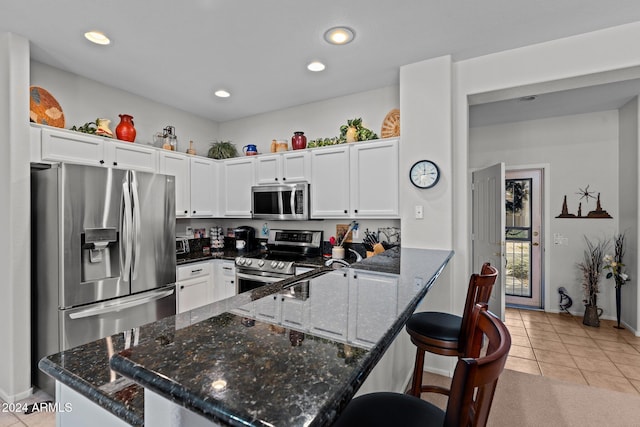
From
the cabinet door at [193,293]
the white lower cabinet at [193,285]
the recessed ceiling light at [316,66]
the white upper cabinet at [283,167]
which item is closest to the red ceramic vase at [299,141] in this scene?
the white upper cabinet at [283,167]

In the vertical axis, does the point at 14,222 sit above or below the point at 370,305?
above

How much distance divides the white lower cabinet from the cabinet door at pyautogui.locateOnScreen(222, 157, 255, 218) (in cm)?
78

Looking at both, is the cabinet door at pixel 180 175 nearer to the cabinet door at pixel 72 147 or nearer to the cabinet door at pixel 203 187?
the cabinet door at pixel 203 187

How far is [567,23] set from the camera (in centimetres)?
223

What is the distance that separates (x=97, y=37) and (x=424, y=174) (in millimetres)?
2840

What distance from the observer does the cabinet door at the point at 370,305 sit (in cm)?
76

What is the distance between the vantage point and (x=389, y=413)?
0.99 metres

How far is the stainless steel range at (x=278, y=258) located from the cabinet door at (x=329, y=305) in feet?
5.97

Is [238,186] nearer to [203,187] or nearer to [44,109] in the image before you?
[203,187]

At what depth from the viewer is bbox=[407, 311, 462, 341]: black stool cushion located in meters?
1.66

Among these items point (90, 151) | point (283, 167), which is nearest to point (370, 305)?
point (283, 167)

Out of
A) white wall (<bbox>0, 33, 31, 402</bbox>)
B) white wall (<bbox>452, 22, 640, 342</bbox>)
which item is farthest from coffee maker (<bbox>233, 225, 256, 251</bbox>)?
white wall (<bbox>452, 22, 640, 342</bbox>)

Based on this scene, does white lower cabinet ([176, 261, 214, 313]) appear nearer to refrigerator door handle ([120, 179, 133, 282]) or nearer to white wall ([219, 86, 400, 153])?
refrigerator door handle ([120, 179, 133, 282])

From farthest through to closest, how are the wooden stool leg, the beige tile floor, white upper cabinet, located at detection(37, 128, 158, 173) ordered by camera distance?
the beige tile floor → white upper cabinet, located at detection(37, 128, 158, 173) → the wooden stool leg
